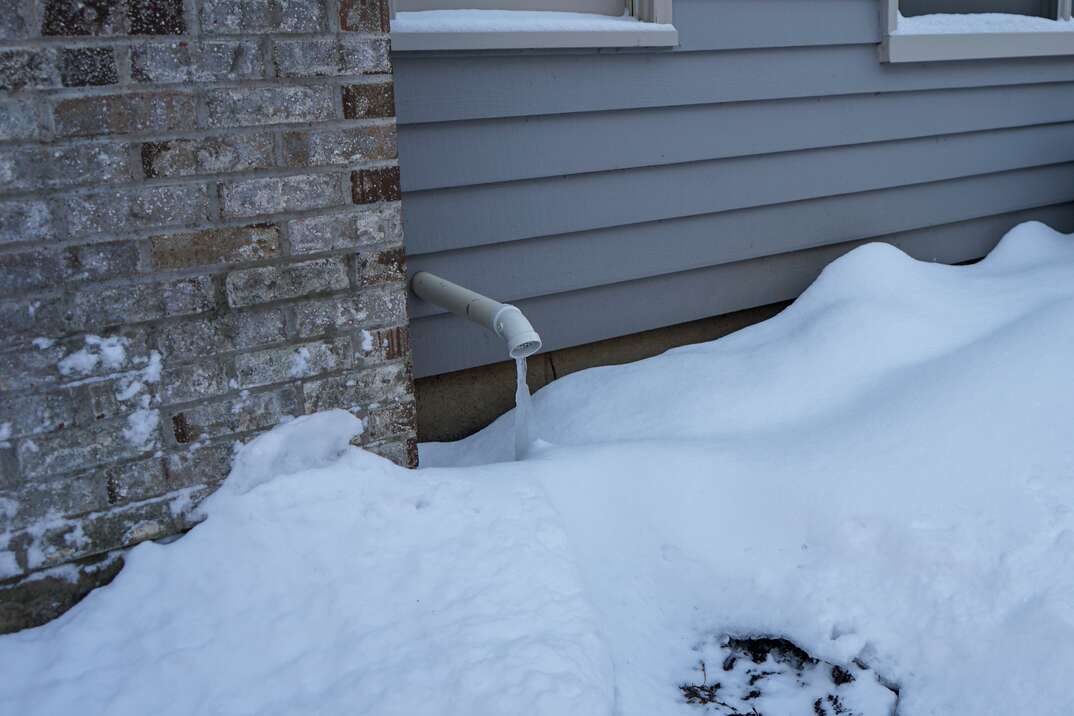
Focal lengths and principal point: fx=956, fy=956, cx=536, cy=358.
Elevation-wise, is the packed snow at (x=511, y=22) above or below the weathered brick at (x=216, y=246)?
above

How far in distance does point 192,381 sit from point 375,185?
57 centimetres

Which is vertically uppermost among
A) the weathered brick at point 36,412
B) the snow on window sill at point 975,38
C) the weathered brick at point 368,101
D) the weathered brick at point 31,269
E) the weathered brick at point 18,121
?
the snow on window sill at point 975,38

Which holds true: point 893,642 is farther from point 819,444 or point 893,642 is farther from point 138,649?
point 138,649

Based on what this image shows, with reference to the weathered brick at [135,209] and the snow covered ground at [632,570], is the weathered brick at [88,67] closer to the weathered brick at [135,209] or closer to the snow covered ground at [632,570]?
the weathered brick at [135,209]

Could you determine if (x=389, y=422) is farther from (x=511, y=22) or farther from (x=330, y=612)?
(x=511, y=22)

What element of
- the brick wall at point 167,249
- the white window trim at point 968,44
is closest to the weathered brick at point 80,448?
the brick wall at point 167,249

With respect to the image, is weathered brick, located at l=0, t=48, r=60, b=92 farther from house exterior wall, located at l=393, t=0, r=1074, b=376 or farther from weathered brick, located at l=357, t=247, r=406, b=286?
house exterior wall, located at l=393, t=0, r=1074, b=376

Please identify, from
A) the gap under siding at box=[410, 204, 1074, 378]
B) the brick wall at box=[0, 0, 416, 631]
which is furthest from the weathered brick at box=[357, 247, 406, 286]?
the gap under siding at box=[410, 204, 1074, 378]

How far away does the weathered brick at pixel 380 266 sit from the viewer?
6.97ft

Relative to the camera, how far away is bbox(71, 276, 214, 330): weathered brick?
5.96 feet

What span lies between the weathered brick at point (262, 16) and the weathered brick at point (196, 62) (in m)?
0.03

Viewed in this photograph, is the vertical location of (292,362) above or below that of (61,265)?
below

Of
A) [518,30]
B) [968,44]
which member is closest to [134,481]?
[518,30]

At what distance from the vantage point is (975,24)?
4.26m
